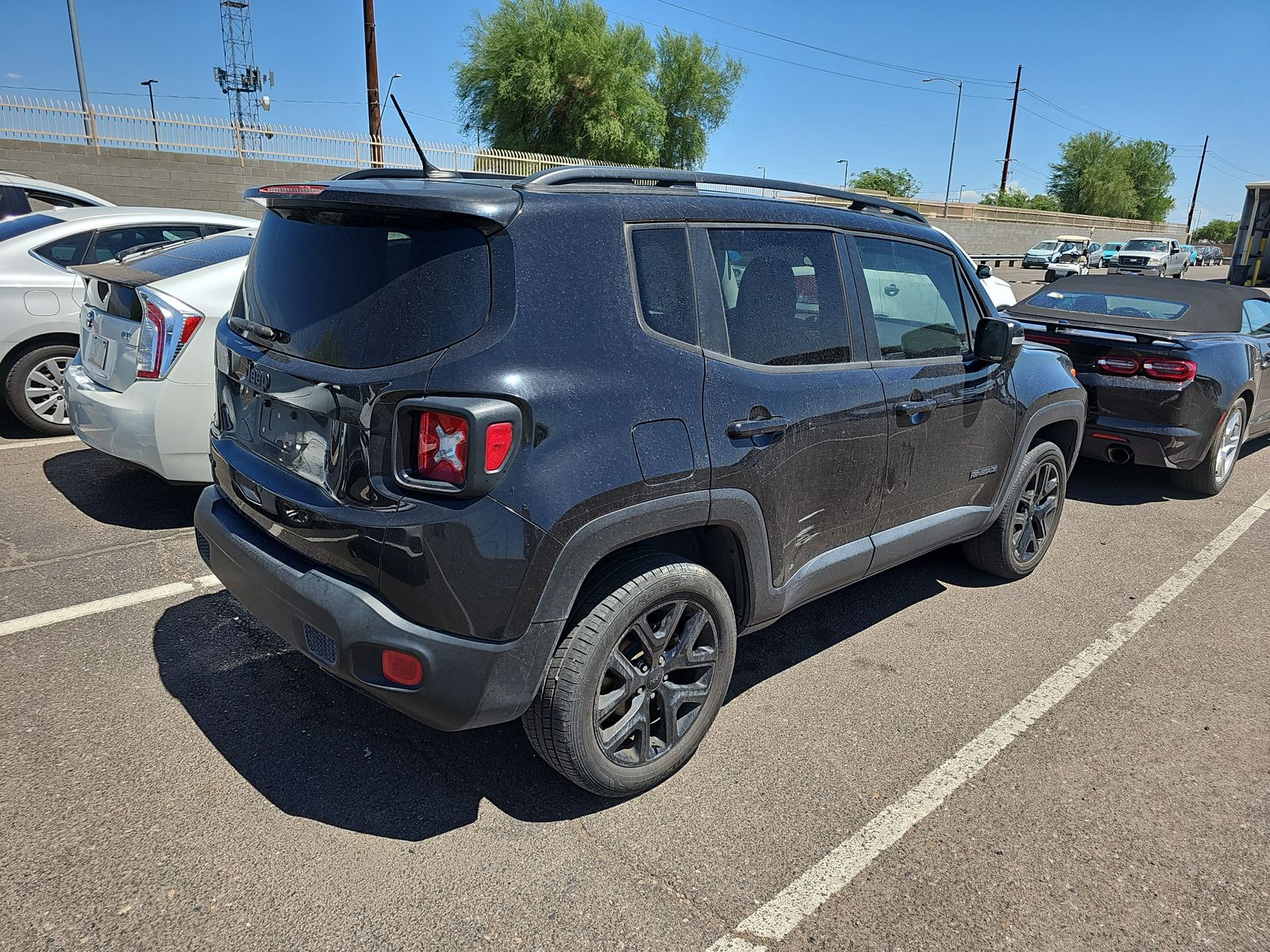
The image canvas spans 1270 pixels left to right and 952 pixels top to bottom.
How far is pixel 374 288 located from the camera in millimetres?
2537

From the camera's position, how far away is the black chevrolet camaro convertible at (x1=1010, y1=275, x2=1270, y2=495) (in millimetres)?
6195

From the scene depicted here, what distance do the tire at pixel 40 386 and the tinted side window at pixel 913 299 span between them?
5.49 meters

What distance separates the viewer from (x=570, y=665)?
2576mm

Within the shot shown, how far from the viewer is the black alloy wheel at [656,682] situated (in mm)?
2781

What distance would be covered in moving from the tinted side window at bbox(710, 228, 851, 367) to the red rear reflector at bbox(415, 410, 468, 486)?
1.04 meters

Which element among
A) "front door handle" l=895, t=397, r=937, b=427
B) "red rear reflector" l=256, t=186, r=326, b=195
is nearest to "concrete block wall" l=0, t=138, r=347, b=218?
"red rear reflector" l=256, t=186, r=326, b=195

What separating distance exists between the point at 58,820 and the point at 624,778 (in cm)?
167

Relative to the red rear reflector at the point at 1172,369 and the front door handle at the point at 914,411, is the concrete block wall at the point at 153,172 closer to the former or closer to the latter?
the red rear reflector at the point at 1172,369

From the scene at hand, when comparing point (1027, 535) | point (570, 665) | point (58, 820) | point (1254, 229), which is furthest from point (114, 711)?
point (1254, 229)

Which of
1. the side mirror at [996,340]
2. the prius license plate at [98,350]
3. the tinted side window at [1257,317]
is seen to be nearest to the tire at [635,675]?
the side mirror at [996,340]

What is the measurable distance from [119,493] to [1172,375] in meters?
6.86

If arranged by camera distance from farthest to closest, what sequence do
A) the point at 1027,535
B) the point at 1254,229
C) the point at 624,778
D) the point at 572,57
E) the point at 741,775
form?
the point at 572,57 < the point at 1254,229 < the point at 1027,535 < the point at 741,775 < the point at 624,778

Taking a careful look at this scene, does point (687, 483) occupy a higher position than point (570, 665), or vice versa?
point (687, 483)

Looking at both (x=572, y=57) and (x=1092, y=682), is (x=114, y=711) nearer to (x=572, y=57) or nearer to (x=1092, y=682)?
(x=1092, y=682)
